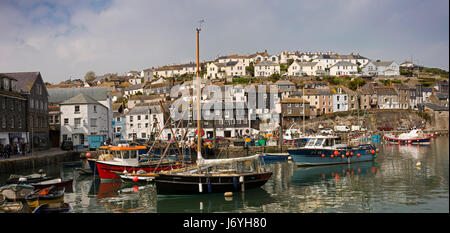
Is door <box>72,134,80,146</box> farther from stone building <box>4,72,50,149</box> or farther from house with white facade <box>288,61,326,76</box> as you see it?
house with white facade <box>288,61,326,76</box>

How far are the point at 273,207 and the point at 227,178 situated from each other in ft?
11.6

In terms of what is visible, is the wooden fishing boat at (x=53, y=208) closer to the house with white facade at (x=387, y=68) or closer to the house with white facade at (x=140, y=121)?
the house with white facade at (x=140, y=121)

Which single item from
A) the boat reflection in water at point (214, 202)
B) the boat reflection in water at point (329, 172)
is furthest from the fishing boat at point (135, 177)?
the boat reflection in water at point (329, 172)

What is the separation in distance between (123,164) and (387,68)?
394 feet

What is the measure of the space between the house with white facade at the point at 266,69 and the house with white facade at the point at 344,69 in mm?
19994

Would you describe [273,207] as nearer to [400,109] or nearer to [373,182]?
[373,182]

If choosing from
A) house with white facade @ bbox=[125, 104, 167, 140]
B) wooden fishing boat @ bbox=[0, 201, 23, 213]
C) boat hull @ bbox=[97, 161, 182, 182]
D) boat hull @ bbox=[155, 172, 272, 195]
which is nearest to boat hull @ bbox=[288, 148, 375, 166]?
boat hull @ bbox=[97, 161, 182, 182]

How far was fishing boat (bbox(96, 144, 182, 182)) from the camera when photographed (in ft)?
Result: 94.0

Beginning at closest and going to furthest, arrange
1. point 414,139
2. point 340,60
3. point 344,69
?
point 414,139
point 344,69
point 340,60

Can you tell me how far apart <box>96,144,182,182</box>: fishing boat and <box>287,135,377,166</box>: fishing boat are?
13.7 meters

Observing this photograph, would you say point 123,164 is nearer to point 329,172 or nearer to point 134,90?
point 329,172

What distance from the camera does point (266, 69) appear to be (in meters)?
125

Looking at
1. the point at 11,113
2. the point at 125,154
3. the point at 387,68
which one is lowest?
the point at 125,154

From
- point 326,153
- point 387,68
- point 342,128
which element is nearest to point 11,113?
point 326,153
